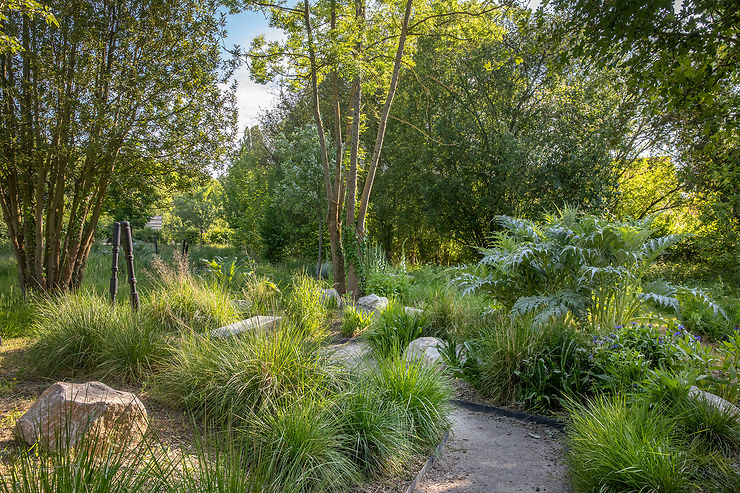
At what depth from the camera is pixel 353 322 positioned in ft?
21.3

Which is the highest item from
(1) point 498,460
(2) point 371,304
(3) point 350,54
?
(3) point 350,54

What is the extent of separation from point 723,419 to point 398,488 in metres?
2.16

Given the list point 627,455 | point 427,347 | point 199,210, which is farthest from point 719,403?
point 199,210

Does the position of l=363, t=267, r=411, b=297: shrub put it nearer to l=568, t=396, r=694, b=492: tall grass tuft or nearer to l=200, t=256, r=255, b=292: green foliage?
l=200, t=256, r=255, b=292: green foliage

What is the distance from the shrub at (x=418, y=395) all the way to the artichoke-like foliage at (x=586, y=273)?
49.8 inches

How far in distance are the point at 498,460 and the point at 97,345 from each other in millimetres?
3864

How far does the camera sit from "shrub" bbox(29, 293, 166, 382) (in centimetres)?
414

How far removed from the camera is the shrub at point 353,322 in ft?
21.4

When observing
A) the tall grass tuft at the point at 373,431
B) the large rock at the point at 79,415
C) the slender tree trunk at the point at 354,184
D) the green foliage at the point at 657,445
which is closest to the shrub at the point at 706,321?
the green foliage at the point at 657,445

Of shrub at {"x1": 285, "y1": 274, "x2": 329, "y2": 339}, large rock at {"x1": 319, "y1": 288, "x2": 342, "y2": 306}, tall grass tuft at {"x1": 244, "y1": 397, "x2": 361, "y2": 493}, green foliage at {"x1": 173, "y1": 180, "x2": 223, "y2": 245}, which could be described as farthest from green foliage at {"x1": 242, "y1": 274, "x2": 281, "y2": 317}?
green foliage at {"x1": 173, "y1": 180, "x2": 223, "y2": 245}

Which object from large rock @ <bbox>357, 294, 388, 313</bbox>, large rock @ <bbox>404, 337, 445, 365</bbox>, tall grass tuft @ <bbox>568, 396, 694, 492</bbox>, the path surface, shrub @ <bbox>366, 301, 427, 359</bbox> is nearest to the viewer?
tall grass tuft @ <bbox>568, 396, 694, 492</bbox>

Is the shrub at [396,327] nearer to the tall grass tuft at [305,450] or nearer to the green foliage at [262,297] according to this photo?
the green foliage at [262,297]

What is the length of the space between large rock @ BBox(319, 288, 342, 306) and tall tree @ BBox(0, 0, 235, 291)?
304 cm

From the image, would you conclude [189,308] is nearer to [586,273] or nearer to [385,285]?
[385,285]
